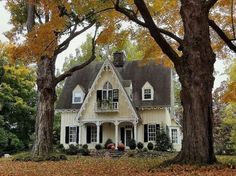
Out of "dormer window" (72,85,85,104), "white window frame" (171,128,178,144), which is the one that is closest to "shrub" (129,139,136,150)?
"white window frame" (171,128,178,144)

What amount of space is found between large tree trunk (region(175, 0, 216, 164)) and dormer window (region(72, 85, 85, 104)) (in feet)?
81.0

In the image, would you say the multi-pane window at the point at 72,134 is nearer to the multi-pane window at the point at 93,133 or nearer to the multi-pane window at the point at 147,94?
the multi-pane window at the point at 93,133

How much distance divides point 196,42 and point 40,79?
9.99 meters

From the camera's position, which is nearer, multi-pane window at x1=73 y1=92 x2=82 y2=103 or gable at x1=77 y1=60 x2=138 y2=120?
gable at x1=77 y1=60 x2=138 y2=120

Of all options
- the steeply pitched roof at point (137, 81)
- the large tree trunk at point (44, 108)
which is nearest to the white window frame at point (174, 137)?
the steeply pitched roof at point (137, 81)

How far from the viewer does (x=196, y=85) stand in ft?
37.0

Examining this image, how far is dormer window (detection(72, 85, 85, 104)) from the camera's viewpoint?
35812 mm

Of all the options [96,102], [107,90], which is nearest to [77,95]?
[96,102]

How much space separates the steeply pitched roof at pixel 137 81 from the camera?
34.1 m

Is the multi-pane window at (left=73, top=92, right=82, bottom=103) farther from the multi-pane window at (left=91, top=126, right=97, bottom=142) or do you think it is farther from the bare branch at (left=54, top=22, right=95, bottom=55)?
the bare branch at (left=54, top=22, right=95, bottom=55)

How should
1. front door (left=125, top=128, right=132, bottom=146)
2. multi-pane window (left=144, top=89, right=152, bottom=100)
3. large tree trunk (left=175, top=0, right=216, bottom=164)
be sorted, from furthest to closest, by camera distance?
1. multi-pane window (left=144, top=89, right=152, bottom=100)
2. front door (left=125, top=128, right=132, bottom=146)
3. large tree trunk (left=175, top=0, right=216, bottom=164)

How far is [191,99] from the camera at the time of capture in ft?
37.0

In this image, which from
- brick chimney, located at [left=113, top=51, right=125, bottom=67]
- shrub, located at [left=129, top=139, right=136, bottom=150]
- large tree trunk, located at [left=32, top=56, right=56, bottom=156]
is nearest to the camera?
large tree trunk, located at [left=32, top=56, right=56, bottom=156]

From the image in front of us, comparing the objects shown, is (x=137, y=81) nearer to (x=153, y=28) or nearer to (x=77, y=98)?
(x=77, y=98)
